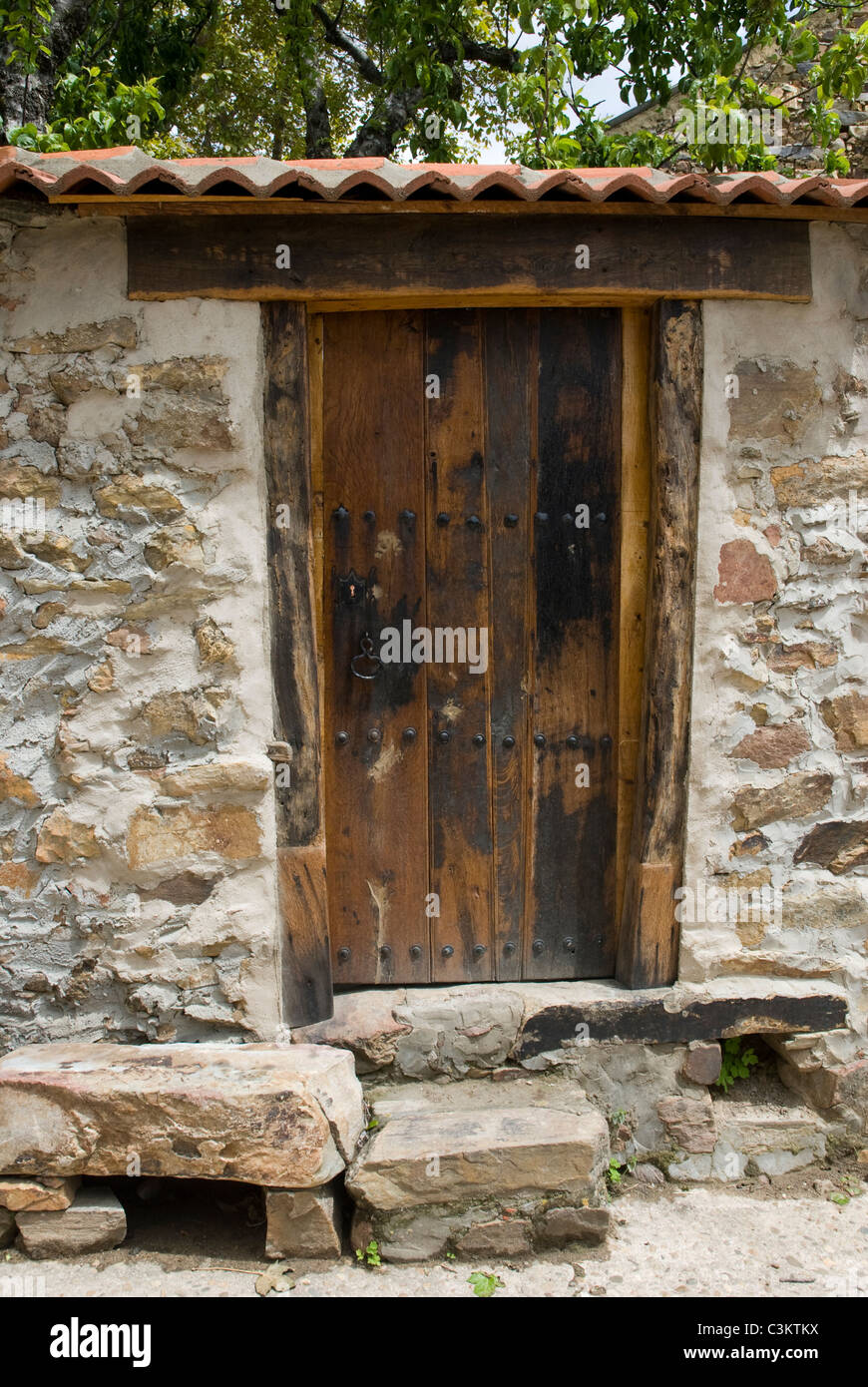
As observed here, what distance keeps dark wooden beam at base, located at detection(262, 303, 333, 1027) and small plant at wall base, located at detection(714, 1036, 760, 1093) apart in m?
1.21

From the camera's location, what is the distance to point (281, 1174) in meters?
2.46

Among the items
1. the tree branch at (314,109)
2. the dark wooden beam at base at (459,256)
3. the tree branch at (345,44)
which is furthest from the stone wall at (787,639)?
the tree branch at (345,44)

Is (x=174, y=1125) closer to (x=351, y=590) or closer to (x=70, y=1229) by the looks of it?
(x=70, y=1229)

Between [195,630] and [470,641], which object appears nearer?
[195,630]

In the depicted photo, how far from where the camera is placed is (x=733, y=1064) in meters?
3.05

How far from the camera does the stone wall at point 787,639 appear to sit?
9.26 ft

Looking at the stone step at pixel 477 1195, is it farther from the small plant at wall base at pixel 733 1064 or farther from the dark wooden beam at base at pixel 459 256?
the dark wooden beam at base at pixel 459 256

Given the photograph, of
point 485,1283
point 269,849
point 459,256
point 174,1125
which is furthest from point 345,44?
point 485,1283

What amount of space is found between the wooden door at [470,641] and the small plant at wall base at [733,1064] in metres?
0.46

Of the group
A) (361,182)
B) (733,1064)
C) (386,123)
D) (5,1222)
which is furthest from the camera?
(386,123)

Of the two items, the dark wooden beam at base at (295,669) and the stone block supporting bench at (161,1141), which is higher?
the dark wooden beam at base at (295,669)

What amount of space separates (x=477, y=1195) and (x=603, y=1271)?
354mm

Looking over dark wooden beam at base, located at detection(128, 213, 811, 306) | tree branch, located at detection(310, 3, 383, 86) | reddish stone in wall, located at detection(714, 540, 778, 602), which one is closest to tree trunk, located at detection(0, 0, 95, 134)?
tree branch, located at detection(310, 3, 383, 86)

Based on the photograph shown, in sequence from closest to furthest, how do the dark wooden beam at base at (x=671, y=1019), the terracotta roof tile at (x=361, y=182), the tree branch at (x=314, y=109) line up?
the terracotta roof tile at (x=361, y=182)
the dark wooden beam at base at (x=671, y=1019)
the tree branch at (x=314, y=109)
